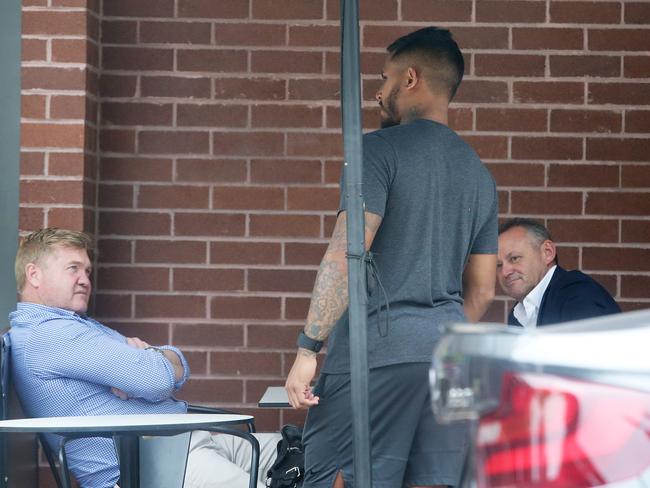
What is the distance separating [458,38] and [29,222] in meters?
1.99

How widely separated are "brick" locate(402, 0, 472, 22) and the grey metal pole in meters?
2.48

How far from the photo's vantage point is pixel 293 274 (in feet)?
17.2

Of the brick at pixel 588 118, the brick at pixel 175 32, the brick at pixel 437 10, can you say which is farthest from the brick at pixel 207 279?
the brick at pixel 588 118

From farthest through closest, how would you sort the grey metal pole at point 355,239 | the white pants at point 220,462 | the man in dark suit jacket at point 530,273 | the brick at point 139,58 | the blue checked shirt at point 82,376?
1. the brick at point 139,58
2. the man in dark suit jacket at point 530,273
3. the white pants at point 220,462
4. the blue checked shirt at point 82,376
5. the grey metal pole at point 355,239

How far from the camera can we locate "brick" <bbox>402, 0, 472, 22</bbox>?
5270 mm

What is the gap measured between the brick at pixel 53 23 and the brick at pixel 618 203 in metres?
2.27

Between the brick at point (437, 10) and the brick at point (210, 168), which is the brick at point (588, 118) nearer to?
the brick at point (437, 10)

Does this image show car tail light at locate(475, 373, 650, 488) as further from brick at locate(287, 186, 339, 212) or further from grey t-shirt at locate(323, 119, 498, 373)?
brick at locate(287, 186, 339, 212)

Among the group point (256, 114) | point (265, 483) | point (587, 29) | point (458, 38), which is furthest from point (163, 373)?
point (587, 29)

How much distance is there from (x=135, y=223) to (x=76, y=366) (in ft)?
4.59

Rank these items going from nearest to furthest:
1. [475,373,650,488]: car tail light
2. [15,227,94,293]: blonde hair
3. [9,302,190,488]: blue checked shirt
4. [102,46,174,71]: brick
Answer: [475,373,650,488]: car tail light
[9,302,190,488]: blue checked shirt
[15,227,94,293]: blonde hair
[102,46,174,71]: brick

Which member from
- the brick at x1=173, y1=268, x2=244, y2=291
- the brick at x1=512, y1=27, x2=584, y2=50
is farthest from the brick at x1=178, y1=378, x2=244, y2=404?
the brick at x1=512, y1=27, x2=584, y2=50

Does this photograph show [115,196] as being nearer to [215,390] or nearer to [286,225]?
[286,225]

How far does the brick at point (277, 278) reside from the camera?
525 centimetres
